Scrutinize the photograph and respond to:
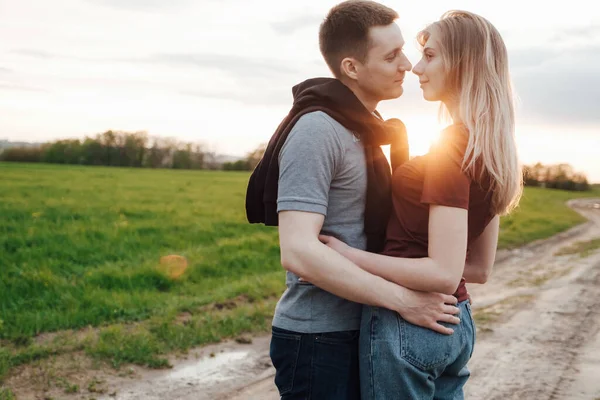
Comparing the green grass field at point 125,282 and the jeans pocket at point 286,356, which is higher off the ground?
the jeans pocket at point 286,356

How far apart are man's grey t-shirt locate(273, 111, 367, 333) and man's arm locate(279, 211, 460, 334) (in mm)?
64

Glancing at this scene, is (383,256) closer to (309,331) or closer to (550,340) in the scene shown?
(309,331)

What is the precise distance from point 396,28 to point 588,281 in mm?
7918

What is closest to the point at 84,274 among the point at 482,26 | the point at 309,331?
the point at 309,331

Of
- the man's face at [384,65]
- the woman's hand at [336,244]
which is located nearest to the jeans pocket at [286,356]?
the woman's hand at [336,244]

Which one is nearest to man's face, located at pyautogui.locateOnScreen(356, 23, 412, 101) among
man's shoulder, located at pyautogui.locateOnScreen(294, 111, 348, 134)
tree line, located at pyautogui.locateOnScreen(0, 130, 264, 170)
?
man's shoulder, located at pyautogui.locateOnScreen(294, 111, 348, 134)

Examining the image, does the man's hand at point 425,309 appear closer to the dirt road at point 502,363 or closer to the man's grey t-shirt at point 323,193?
the man's grey t-shirt at point 323,193

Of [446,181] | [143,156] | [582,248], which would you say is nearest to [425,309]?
[446,181]

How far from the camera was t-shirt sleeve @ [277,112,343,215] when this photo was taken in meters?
2.15

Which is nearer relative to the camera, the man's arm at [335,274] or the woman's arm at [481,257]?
the man's arm at [335,274]

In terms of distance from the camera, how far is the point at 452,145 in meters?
2.28

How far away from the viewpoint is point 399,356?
2182 millimetres

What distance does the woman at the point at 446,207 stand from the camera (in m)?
2.18

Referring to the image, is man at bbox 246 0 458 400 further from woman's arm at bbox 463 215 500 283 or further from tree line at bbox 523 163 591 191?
tree line at bbox 523 163 591 191
